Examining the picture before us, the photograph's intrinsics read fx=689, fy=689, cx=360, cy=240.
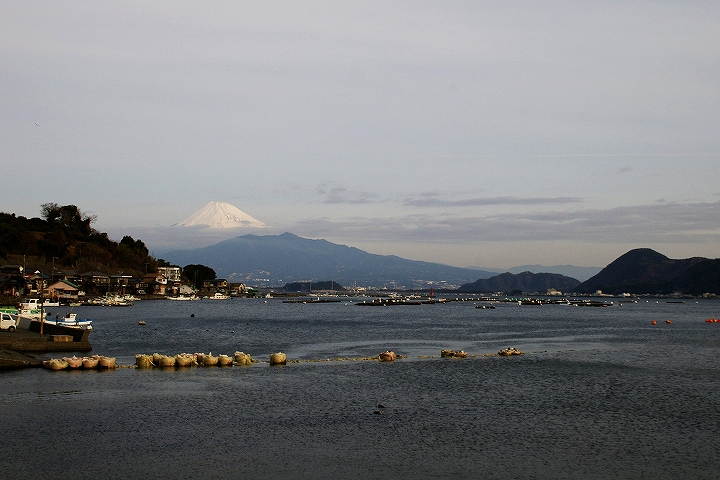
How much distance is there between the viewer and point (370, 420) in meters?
29.2

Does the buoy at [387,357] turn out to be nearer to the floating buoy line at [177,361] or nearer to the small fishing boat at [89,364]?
the floating buoy line at [177,361]

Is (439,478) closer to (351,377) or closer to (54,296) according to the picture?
(351,377)

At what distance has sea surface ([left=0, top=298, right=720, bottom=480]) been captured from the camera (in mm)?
22375

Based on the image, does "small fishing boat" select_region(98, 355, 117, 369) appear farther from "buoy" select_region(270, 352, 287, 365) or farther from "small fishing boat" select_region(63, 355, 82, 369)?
"buoy" select_region(270, 352, 287, 365)

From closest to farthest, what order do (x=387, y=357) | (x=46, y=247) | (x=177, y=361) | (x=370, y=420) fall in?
(x=370, y=420), (x=177, y=361), (x=387, y=357), (x=46, y=247)

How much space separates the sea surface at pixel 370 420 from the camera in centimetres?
2238

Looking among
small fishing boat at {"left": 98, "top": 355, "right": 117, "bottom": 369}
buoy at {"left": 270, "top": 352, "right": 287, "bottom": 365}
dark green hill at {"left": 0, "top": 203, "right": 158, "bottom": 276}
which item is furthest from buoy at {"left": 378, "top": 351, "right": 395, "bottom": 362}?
dark green hill at {"left": 0, "top": 203, "right": 158, "bottom": 276}

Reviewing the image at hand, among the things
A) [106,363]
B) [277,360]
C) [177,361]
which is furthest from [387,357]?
[106,363]

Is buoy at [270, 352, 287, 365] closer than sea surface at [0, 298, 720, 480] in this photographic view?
No

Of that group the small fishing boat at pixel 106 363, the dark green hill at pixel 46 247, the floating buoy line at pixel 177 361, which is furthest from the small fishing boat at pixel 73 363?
the dark green hill at pixel 46 247

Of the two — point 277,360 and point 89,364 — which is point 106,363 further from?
point 277,360

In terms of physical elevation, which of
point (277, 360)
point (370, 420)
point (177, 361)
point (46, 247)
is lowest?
point (370, 420)

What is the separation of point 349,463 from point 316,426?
5.47 metres

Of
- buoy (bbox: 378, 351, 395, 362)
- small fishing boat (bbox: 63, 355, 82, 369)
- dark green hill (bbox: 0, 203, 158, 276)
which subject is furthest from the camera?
dark green hill (bbox: 0, 203, 158, 276)
